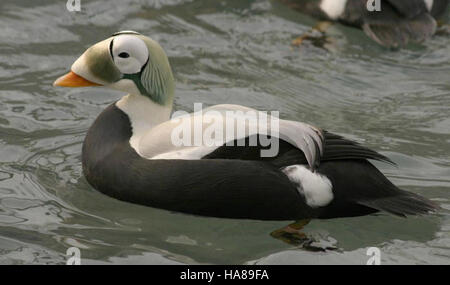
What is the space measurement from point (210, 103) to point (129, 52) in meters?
1.50

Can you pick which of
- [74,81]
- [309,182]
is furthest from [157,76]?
[309,182]

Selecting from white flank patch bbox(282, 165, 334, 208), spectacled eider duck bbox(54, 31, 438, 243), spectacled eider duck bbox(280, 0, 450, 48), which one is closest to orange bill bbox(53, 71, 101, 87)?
spectacled eider duck bbox(54, 31, 438, 243)

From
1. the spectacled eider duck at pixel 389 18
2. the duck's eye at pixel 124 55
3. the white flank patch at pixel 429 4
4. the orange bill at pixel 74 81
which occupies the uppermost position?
the white flank patch at pixel 429 4

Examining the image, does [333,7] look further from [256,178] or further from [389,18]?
[256,178]

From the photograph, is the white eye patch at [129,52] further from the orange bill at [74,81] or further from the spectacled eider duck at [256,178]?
the spectacled eider duck at [256,178]

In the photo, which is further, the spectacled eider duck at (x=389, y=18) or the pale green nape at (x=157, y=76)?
the spectacled eider duck at (x=389, y=18)

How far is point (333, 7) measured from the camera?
7617mm

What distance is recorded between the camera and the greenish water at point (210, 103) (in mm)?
4531

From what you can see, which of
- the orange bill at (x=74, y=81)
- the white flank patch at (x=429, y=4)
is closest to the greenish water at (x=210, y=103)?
the white flank patch at (x=429, y=4)

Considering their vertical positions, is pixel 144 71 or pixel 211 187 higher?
pixel 144 71

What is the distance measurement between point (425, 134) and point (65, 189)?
226cm

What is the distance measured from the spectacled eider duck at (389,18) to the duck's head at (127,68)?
248cm

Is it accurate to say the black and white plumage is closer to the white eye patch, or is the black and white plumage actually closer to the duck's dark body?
the duck's dark body
